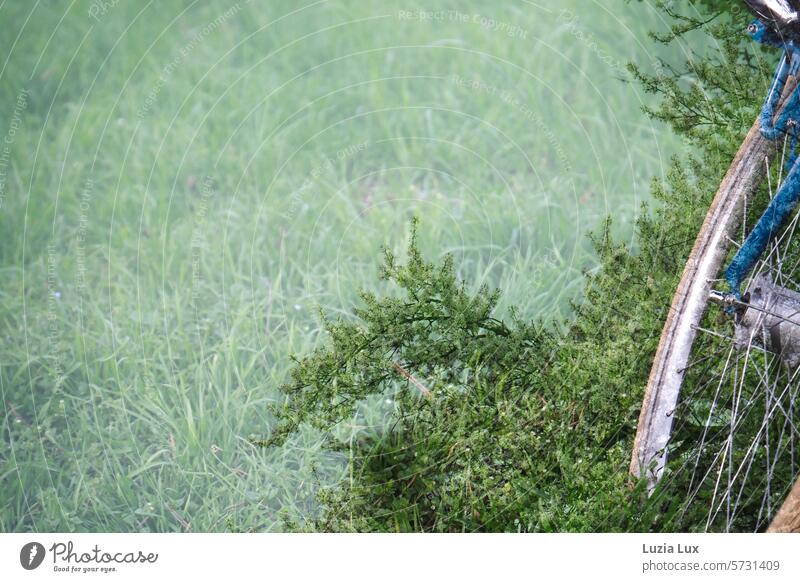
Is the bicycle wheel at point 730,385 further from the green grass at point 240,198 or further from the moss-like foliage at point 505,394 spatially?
the green grass at point 240,198

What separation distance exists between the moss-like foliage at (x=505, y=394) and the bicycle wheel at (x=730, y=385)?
0.06 metres

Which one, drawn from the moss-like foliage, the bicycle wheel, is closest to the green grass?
the moss-like foliage

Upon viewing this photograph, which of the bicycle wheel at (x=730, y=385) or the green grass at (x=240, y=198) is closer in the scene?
the bicycle wheel at (x=730, y=385)

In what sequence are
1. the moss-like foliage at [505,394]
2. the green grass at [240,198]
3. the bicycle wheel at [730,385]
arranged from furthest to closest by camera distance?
the green grass at [240,198] → the moss-like foliage at [505,394] → the bicycle wheel at [730,385]

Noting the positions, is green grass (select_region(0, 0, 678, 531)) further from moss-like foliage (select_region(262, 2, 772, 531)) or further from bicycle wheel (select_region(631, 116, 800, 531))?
bicycle wheel (select_region(631, 116, 800, 531))

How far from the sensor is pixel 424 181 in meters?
2.68

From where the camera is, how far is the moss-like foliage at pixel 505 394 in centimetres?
188

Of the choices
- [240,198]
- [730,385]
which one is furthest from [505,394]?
[240,198]

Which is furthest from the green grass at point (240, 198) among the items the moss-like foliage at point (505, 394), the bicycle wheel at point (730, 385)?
the bicycle wheel at point (730, 385)

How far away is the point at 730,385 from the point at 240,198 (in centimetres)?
117

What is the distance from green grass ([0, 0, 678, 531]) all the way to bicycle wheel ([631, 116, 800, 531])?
41 cm

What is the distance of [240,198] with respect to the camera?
2.63 m

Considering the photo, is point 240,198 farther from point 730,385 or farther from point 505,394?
point 730,385

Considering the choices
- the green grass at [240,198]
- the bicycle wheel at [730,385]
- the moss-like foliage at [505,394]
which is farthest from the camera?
the green grass at [240,198]
